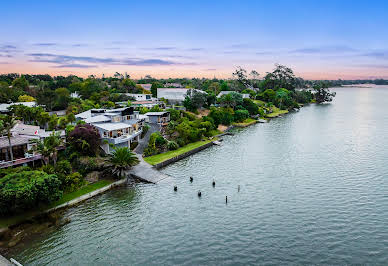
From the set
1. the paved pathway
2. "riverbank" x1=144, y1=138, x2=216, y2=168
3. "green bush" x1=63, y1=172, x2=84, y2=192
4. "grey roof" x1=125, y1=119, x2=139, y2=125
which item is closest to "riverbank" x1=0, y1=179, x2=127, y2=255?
"green bush" x1=63, y1=172, x2=84, y2=192

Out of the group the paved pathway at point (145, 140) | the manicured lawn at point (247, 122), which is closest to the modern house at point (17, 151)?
the paved pathway at point (145, 140)

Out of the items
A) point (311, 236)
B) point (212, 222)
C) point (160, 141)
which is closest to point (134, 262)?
point (212, 222)

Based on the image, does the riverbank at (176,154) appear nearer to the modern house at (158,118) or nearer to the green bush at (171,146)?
the green bush at (171,146)

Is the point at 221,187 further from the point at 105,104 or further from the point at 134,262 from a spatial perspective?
the point at 105,104

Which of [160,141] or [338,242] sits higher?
[160,141]

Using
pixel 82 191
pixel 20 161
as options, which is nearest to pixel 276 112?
pixel 82 191

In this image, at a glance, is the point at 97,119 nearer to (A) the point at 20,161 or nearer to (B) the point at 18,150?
(B) the point at 18,150
